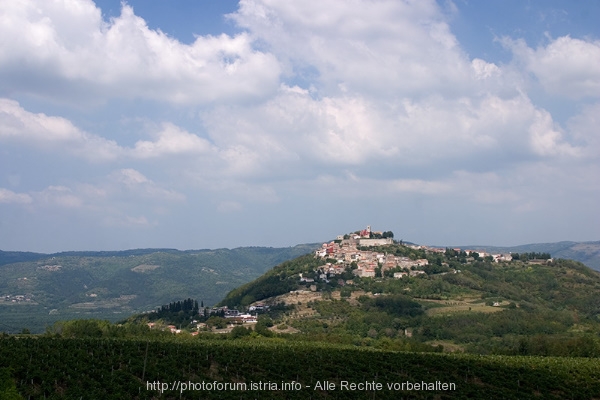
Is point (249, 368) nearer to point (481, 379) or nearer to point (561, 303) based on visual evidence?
point (481, 379)

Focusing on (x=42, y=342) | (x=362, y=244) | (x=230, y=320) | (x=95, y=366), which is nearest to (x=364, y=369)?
(x=95, y=366)

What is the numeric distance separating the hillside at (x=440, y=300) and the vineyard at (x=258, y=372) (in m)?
23.2

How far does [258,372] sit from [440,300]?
262ft

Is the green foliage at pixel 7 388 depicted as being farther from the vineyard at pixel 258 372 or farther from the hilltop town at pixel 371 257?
the hilltop town at pixel 371 257

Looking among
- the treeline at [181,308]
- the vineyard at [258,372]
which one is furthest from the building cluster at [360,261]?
the vineyard at [258,372]

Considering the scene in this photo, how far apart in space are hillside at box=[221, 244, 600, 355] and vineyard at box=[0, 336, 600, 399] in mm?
23229

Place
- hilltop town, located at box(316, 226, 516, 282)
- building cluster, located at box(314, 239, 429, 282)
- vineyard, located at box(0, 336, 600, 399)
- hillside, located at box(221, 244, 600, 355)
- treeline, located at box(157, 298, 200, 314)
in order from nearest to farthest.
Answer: vineyard, located at box(0, 336, 600, 399) → hillside, located at box(221, 244, 600, 355) → treeline, located at box(157, 298, 200, 314) → hilltop town, located at box(316, 226, 516, 282) → building cluster, located at box(314, 239, 429, 282)

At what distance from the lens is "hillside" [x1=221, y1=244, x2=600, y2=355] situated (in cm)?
7747

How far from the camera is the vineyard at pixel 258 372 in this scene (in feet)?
81.4

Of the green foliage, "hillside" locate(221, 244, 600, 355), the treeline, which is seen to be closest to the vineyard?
the green foliage

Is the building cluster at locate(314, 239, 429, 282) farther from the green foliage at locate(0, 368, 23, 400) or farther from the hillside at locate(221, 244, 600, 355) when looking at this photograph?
the green foliage at locate(0, 368, 23, 400)

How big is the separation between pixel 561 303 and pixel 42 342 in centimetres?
10143

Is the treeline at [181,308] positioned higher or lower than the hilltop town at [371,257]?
lower

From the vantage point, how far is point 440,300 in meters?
106
